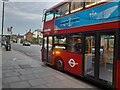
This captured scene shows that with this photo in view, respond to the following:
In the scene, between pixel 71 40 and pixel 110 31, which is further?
pixel 71 40

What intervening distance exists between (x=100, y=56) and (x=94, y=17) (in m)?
1.52

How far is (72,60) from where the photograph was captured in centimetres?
805

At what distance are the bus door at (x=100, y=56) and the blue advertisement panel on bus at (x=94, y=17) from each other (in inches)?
20.4

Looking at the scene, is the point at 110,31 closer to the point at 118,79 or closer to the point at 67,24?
the point at 118,79

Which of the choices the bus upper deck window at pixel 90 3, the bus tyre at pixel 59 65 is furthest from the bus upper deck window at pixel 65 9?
the bus tyre at pixel 59 65

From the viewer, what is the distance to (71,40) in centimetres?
823

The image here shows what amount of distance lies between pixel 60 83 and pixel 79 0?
12.2 feet

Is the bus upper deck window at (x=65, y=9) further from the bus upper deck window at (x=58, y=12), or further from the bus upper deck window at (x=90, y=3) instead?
the bus upper deck window at (x=90, y=3)

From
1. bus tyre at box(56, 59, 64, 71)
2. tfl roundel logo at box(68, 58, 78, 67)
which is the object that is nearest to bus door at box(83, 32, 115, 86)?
tfl roundel logo at box(68, 58, 78, 67)

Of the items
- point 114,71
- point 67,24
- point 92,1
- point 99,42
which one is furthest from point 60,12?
point 114,71

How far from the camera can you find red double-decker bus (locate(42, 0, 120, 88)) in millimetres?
5695

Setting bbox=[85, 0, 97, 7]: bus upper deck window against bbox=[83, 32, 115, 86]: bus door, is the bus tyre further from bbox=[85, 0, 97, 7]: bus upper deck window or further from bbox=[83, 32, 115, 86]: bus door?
bbox=[85, 0, 97, 7]: bus upper deck window

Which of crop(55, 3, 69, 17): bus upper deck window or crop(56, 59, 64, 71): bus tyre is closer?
crop(55, 3, 69, 17): bus upper deck window

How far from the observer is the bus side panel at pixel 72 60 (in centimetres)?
746
